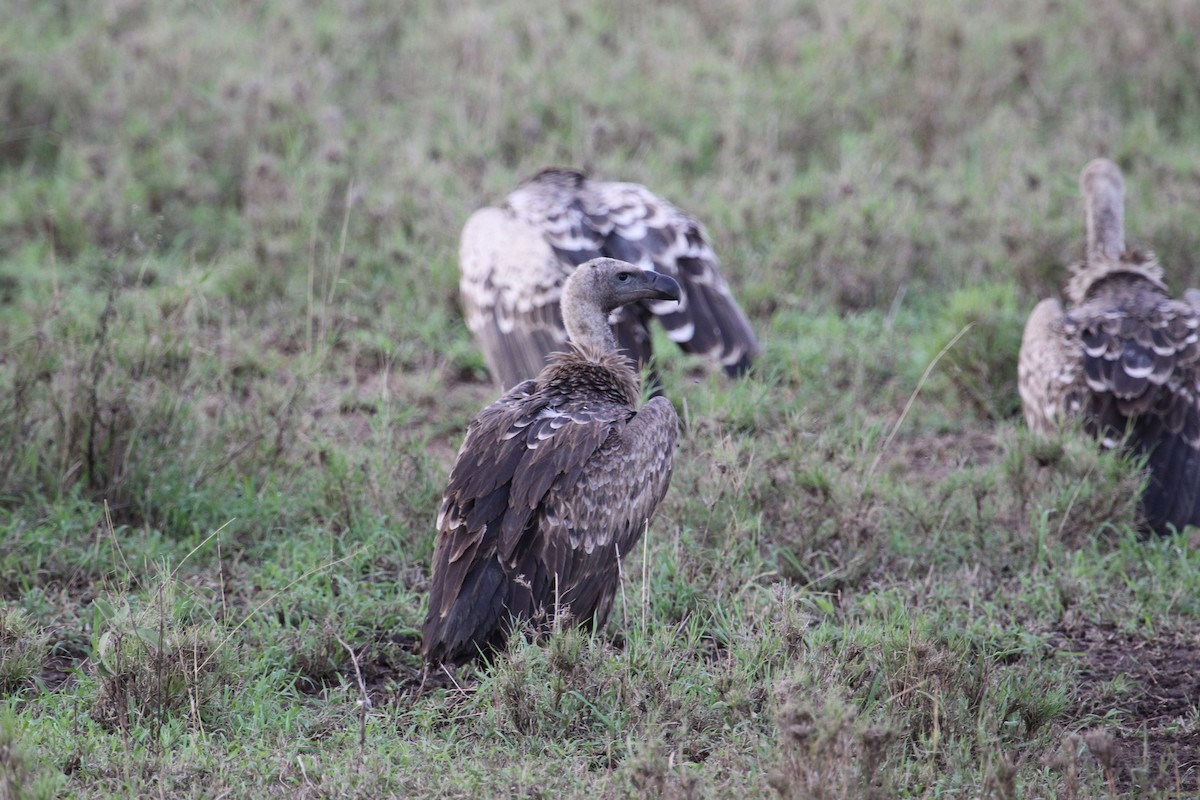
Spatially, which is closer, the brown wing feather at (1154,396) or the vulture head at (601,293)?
the vulture head at (601,293)

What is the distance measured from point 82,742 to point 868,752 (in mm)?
2021

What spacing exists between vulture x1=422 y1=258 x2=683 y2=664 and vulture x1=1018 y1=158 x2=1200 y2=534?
A: 82.2 inches

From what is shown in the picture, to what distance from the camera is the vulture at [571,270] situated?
19.1ft

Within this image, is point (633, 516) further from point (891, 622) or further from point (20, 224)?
point (20, 224)

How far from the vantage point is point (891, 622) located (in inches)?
176

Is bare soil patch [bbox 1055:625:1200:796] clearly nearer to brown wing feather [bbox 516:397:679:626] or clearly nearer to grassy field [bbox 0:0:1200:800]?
grassy field [bbox 0:0:1200:800]

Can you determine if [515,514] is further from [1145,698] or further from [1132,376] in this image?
[1132,376]

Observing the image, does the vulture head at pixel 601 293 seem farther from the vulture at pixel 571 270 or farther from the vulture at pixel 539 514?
the vulture at pixel 571 270

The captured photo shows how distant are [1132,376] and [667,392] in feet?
6.23

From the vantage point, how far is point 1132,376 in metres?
5.48

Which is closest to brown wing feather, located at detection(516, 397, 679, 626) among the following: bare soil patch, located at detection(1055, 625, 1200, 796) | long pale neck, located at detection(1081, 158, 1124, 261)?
bare soil patch, located at detection(1055, 625, 1200, 796)

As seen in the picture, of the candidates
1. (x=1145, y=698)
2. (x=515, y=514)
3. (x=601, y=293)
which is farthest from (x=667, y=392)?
(x=1145, y=698)

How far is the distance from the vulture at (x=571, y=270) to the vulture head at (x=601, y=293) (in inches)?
35.7

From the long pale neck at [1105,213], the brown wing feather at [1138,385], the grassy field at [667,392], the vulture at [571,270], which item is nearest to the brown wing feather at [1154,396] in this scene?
the brown wing feather at [1138,385]
